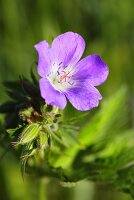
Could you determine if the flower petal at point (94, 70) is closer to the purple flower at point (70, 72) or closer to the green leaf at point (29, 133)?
the purple flower at point (70, 72)

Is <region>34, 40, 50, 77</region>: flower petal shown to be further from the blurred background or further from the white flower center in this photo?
the blurred background

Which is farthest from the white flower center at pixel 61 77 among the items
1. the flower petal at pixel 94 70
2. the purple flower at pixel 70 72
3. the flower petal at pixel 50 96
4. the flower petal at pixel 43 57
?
the flower petal at pixel 50 96

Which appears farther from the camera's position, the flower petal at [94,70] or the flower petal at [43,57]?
the flower petal at [94,70]

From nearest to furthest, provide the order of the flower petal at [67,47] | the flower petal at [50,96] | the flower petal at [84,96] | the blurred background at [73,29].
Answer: the flower petal at [50,96] < the flower petal at [84,96] < the flower petal at [67,47] < the blurred background at [73,29]

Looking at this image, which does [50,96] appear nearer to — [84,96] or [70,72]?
[84,96]

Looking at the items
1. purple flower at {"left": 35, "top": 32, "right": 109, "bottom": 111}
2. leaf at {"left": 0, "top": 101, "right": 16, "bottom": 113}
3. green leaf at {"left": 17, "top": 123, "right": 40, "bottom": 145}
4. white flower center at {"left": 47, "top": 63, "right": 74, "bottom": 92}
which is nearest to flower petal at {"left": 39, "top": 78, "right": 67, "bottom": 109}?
purple flower at {"left": 35, "top": 32, "right": 109, "bottom": 111}
